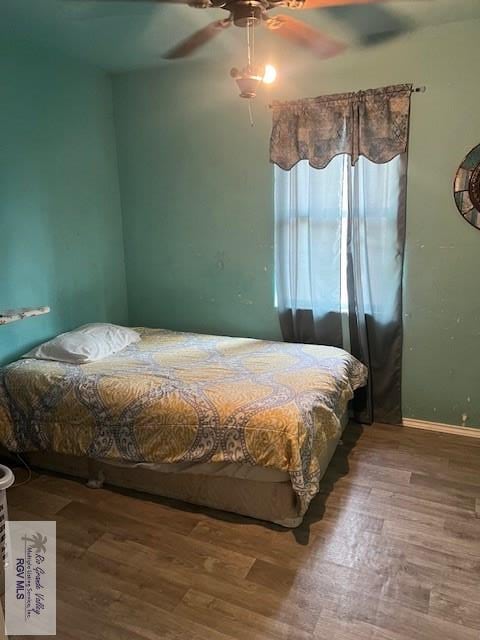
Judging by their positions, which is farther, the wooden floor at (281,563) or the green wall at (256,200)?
the green wall at (256,200)

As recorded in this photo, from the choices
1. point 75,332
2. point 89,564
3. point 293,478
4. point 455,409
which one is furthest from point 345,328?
point 89,564

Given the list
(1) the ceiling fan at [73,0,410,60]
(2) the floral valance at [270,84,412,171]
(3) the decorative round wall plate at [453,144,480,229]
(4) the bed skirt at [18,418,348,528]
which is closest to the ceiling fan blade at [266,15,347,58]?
(1) the ceiling fan at [73,0,410,60]

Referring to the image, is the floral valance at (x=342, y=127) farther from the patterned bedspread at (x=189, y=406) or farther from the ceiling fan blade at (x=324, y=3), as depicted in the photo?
the patterned bedspread at (x=189, y=406)

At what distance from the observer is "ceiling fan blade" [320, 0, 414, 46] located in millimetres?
2404

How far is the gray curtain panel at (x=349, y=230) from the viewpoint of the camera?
9.43ft

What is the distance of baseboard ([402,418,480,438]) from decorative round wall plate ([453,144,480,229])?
4.45 feet

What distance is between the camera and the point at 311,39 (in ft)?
8.93

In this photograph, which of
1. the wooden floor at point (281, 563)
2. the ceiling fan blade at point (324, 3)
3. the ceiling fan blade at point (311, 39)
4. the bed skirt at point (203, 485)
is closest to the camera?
the wooden floor at point (281, 563)

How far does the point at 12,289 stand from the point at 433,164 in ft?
9.28

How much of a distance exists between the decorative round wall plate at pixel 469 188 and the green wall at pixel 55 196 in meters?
2.61

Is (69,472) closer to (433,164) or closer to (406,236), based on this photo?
(406,236)

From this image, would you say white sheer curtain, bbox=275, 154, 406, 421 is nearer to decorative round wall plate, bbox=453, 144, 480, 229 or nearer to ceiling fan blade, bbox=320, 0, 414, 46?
decorative round wall plate, bbox=453, 144, 480, 229

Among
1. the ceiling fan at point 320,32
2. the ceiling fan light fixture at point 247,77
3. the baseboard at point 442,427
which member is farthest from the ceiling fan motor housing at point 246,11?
the baseboard at point 442,427

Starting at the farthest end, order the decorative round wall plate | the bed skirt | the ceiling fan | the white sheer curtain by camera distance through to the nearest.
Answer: the white sheer curtain → the decorative round wall plate → the bed skirt → the ceiling fan
